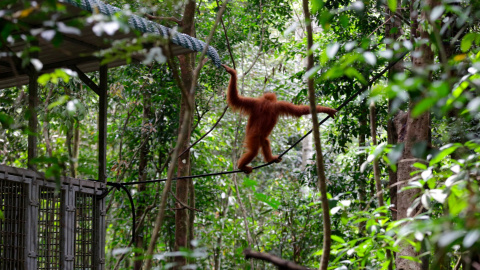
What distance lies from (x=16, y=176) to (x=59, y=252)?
2.84 feet

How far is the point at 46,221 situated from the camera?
4.26 metres

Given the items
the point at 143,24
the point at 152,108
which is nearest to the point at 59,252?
the point at 143,24

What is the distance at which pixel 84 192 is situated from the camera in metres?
4.57

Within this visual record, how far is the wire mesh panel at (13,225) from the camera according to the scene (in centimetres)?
385

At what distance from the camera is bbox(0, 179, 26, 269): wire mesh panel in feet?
12.6

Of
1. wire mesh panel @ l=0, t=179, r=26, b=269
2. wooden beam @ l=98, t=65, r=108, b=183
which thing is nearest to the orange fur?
wooden beam @ l=98, t=65, r=108, b=183

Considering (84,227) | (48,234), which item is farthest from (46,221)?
(84,227)

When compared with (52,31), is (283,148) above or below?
above

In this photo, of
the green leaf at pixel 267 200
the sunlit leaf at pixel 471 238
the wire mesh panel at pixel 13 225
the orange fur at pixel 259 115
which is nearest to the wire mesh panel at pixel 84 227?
the wire mesh panel at pixel 13 225

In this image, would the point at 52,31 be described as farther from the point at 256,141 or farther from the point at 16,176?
the point at 256,141

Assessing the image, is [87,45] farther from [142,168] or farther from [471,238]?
[142,168]

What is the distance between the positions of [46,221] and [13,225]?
331 mm

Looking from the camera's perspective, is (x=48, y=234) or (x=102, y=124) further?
(x=102, y=124)

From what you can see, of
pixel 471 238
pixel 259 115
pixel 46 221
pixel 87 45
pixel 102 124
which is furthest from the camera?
pixel 259 115
